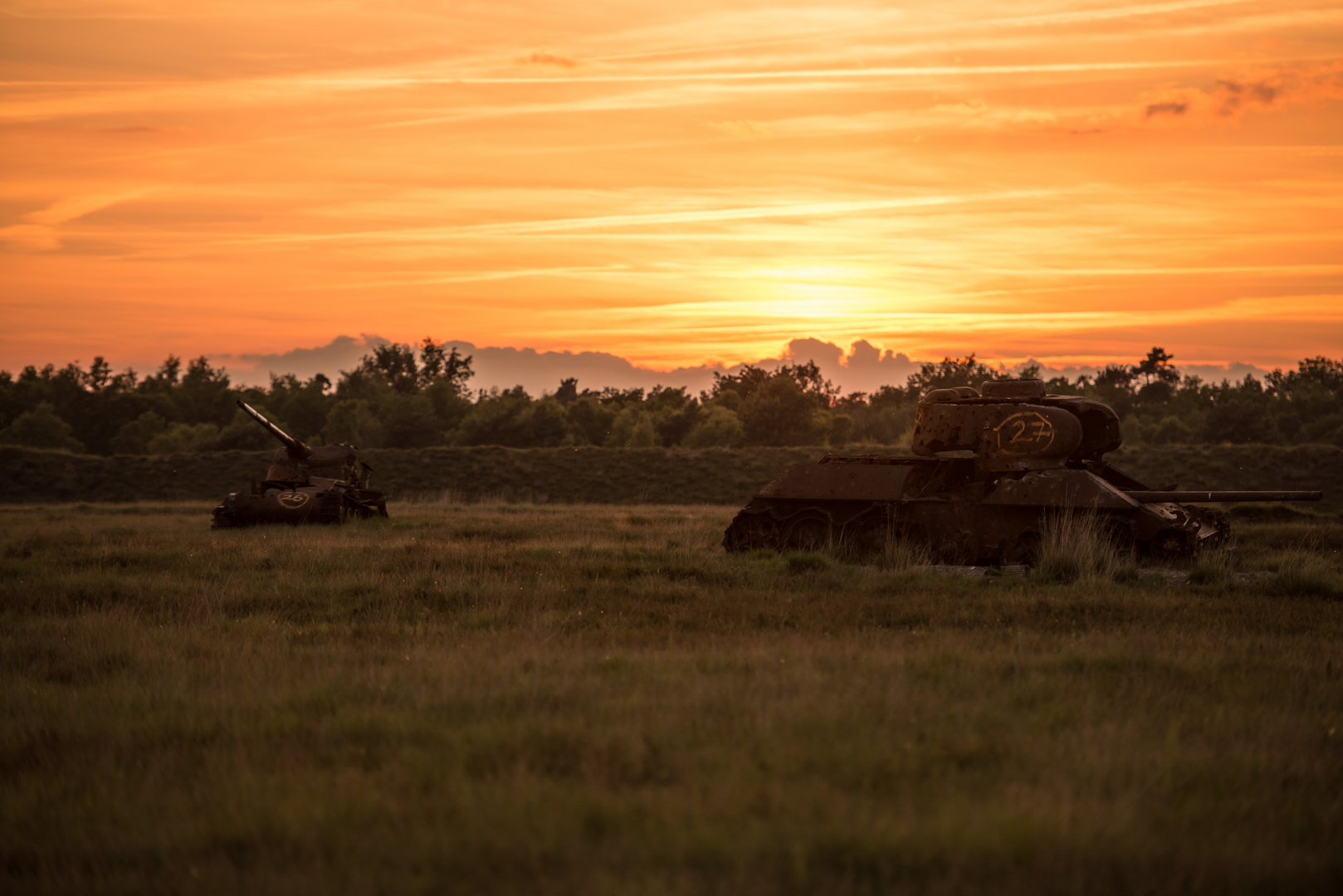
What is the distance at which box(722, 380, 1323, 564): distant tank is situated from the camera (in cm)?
1555

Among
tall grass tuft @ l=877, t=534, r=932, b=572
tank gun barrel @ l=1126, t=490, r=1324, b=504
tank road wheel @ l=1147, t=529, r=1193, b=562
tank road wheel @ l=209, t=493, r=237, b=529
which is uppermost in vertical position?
tank gun barrel @ l=1126, t=490, r=1324, b=504

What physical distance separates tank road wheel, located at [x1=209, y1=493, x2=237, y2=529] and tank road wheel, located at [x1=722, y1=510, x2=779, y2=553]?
11.7 m

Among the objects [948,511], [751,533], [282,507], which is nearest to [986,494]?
[948,511]

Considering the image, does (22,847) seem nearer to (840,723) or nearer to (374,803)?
(374,803)

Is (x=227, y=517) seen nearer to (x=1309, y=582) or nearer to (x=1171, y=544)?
(x=1171, y=544)

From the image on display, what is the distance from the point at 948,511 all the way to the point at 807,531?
2.20 metres

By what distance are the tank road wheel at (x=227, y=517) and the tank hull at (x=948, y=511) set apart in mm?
11754

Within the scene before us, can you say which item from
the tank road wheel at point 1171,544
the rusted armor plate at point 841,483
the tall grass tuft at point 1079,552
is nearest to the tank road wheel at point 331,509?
the rusted armor plate at point 841,483

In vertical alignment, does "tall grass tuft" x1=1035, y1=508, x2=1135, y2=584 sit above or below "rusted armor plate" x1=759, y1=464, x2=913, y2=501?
below

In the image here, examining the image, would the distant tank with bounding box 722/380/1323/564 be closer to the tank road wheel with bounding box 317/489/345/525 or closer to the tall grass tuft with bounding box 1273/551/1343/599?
the tall grass tuft with bounding box 1273/551/1343/599

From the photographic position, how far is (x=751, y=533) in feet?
58.8

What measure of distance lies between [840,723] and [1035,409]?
426 inches

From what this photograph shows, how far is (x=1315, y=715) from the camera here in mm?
6941

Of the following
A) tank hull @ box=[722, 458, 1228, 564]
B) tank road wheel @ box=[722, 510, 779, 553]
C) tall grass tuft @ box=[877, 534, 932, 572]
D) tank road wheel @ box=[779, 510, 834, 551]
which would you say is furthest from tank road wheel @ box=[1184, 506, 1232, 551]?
tank road wheel @ box=[722, 510, 779, 553]
